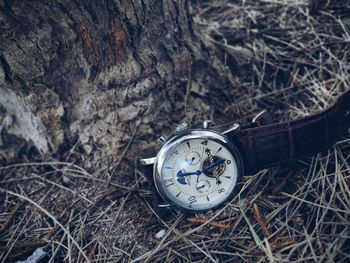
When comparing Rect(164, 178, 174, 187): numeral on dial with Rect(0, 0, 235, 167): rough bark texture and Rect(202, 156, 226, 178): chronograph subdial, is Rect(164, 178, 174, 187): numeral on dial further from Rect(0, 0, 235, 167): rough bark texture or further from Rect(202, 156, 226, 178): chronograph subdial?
Rect(0, 0, 235, 167): rough bark texture

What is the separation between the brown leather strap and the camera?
2.28 meters

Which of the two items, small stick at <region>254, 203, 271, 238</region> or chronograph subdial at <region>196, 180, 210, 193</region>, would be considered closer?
small stick at <region>254, 203, 271, 238</region>

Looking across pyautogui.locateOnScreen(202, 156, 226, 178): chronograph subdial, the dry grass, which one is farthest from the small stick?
pyautogui.locateOnScreen(202, 156, 226, 178): chronograph subdial

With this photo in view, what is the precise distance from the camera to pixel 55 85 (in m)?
2.38

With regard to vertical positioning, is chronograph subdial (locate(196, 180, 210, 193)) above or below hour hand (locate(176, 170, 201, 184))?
below

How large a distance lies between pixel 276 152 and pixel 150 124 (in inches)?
33.5

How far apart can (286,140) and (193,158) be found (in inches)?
23.7

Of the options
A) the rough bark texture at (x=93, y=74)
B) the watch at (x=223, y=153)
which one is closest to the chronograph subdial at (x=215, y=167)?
the watch at (x=223, y=153)

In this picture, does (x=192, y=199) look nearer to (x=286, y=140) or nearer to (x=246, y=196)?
(x=246, y=196)

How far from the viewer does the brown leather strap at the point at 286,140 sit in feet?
7.48

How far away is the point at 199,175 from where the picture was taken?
2248mm

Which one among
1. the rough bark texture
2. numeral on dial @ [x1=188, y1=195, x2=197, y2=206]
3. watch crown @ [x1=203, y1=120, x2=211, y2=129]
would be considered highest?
the rough bark texture

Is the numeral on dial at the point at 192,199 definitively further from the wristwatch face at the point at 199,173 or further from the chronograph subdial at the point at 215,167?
the chronograph subdial at the point at 215,167

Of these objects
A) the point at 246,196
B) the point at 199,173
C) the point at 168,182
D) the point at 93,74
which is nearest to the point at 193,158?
the point at 199,173
